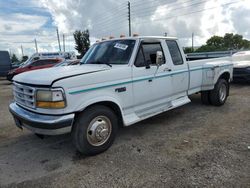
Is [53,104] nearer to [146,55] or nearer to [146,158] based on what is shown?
[146,158]

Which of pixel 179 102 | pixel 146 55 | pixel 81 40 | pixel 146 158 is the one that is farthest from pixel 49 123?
pixel 81 40

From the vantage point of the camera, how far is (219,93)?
6.44 m

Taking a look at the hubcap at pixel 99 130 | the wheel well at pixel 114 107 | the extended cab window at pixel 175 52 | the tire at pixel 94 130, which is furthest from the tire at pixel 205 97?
the hubcap at pixel 99 130

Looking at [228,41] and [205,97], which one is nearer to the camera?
[205,97]

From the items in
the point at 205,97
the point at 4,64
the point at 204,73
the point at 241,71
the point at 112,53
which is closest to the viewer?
the point at 112,53

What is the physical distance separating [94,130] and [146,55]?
6.07 ft

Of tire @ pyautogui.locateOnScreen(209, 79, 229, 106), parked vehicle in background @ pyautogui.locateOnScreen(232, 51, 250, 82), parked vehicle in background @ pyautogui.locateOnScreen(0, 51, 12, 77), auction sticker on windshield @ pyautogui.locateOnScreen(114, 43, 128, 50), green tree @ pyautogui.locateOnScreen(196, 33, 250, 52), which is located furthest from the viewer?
green tree @ pyautogui.locateOnScreen(196, 33, 250, 52)

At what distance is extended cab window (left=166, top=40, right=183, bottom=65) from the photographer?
514 centimetres

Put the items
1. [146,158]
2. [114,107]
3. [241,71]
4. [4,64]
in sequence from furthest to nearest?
[4,64] → [241,71] → [114,107] → [146,158]

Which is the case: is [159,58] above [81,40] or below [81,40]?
below

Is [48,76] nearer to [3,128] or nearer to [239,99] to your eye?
[3,128]

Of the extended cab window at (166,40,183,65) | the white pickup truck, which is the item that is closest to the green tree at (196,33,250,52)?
the extended cab window at (166,40,183,65)

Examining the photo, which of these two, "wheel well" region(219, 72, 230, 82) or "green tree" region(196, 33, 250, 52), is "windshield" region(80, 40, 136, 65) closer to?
"wheel well" region(219, 72, 230, 82)

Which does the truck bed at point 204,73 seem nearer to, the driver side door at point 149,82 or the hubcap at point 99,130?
the driver side door at point 149,82
